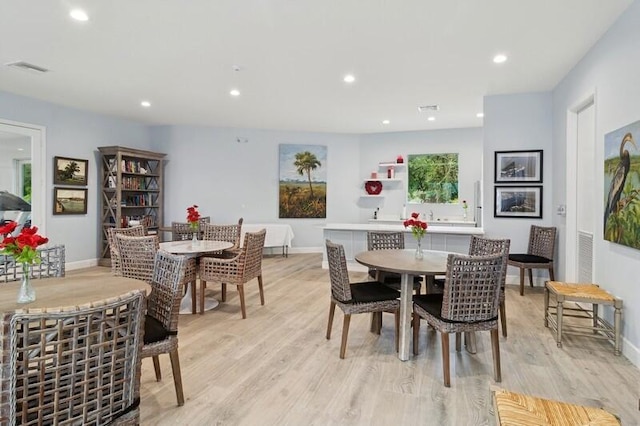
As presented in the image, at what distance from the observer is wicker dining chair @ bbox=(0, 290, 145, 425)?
1.18 m

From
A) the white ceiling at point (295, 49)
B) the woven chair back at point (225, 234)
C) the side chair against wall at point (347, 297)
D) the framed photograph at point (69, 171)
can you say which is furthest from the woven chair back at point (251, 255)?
the framed photograph at point (69, 171)

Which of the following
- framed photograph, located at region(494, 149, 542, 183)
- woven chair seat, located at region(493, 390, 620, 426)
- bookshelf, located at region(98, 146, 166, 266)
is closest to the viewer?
woven chair seat, located at region(493, 390, 620, 426)

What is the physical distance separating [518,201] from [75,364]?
18.0 ft

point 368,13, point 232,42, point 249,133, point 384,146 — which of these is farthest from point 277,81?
point 384,146

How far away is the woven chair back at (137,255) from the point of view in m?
3.30

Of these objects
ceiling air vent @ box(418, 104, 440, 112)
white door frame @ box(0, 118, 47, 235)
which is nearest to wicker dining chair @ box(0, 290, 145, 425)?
ceiling air vent @ box(418, 104, 440, 112)

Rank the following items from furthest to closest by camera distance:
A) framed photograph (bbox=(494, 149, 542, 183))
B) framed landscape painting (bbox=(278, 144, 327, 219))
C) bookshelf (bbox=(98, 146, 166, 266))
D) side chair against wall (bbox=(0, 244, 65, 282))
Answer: framed landscape painting (bbox=(278, 144, 327, 219))
bookshelf (bbox=(98, 146, 166, 266))
framed photograph (bbox=(494, 149, 542, 183))
side chair against wall (bbox=(0, 244, 65, 282))

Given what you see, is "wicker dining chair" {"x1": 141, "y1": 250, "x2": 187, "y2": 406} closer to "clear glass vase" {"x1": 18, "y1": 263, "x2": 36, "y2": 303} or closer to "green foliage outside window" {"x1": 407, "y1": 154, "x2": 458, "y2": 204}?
"clear glass vase" {"x1": 18, "y1": 263, "x2": 36, "y2": 303}

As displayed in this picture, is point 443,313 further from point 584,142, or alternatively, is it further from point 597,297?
point 584,142

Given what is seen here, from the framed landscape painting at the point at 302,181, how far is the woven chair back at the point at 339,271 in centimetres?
542

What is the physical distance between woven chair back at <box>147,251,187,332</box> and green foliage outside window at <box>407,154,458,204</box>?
669 centimetres

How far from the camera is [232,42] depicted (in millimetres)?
3619

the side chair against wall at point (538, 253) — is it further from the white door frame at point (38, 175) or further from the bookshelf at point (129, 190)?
the white door frame at point (38, 175)

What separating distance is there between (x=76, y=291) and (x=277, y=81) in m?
3.62
